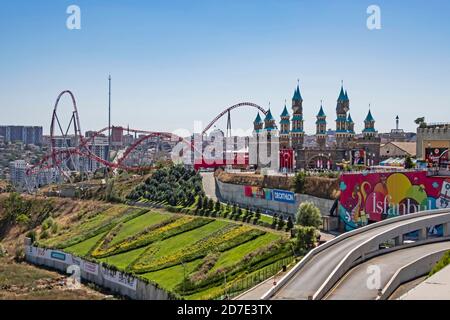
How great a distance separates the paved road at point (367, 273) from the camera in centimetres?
2494

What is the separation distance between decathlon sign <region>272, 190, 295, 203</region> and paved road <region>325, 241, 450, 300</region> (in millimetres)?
16389

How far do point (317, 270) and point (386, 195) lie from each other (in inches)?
525

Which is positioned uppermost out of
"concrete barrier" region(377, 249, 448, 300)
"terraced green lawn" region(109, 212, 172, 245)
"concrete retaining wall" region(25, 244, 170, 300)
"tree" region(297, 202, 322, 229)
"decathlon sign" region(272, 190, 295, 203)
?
"decathlon sign" region(272, 190, 295, 203)

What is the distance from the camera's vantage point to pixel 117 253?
47.4m

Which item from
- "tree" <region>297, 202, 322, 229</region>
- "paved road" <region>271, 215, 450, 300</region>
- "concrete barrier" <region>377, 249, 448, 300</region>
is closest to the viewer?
"paved road" <region>271, 215, 450, 300</region>

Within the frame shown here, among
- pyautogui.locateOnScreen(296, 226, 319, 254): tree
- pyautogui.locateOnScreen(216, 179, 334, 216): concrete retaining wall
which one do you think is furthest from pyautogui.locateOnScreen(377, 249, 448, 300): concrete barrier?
pyautogui.locateOnScreen(216, 179, 334, 216): concrete retaining wall

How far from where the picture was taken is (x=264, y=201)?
51.4 m

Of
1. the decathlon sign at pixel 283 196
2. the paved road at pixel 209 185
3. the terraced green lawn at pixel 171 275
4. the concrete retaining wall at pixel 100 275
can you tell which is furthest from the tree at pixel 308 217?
the paved road at pixel 209 185

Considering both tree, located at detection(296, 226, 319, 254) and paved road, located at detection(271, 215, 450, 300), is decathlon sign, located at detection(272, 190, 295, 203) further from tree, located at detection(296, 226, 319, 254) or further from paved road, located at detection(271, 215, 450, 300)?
paved road, located at detection(271, 215, 450, 300)

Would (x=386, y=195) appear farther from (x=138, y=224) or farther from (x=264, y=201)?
(x=138, y=224)

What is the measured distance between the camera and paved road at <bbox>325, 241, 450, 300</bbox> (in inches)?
982

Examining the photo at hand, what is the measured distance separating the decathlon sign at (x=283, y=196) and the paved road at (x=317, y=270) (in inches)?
578

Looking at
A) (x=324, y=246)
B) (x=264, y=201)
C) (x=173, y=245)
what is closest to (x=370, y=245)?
(x=324, y=246)

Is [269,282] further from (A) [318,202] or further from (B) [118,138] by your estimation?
(B) [118,138]
